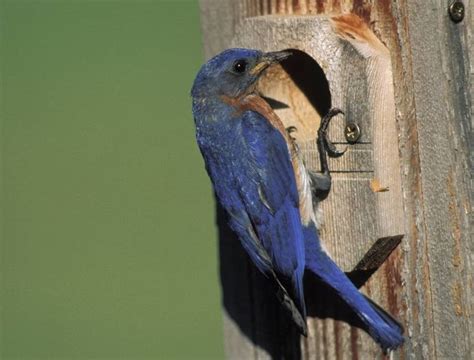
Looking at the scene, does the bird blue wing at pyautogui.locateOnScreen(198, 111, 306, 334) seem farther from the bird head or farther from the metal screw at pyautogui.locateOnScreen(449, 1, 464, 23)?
the metal screw at pyautogui.locateOnScreen(449, 1, 464, 23)

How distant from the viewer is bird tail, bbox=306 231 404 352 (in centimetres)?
347

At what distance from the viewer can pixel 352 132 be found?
3.53 meters

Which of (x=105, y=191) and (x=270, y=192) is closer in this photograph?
(x=270, y=192)

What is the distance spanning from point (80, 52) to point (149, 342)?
3062mm

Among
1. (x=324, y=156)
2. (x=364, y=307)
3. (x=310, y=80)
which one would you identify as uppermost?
(x=310, y=80)

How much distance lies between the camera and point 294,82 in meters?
4.09

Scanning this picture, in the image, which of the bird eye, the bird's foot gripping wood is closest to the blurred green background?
the bird eye

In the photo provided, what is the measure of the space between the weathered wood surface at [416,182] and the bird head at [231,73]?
0.37 ft

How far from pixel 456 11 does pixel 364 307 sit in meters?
1.01

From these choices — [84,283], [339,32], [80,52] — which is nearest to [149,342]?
[84,283]

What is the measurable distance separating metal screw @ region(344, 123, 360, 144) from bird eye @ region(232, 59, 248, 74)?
571 millimetres

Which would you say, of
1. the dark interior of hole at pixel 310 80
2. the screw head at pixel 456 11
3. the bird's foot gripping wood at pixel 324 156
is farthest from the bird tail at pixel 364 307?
the screw head at pixel 456 11

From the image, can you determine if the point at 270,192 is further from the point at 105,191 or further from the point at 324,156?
the point at 105,191

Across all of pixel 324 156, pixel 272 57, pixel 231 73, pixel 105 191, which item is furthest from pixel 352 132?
pixel 105 191
